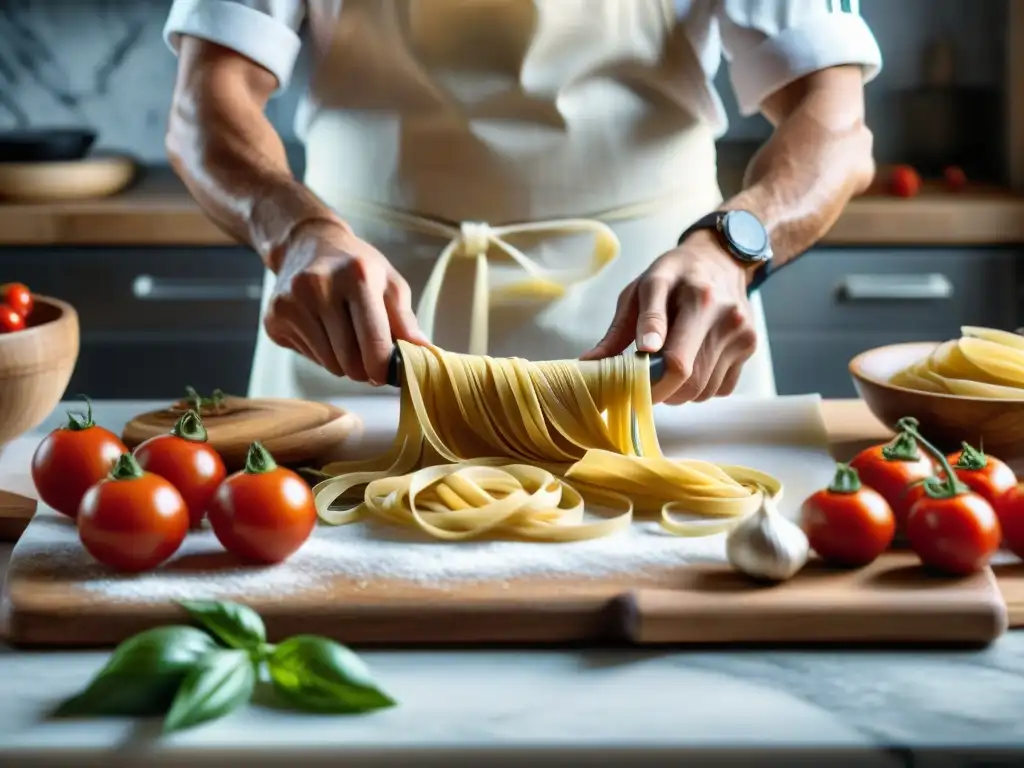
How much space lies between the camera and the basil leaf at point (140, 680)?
0.92m

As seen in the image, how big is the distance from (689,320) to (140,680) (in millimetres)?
718

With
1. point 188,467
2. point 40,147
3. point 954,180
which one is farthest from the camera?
point 954,180

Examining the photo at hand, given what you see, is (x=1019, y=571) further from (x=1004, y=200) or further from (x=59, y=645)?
(x=1004, y=200)

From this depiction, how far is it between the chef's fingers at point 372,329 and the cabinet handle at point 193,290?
1535 mm

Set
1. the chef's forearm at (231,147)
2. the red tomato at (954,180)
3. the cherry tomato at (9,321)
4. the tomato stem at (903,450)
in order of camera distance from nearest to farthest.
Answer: the tomato stem at (903,450), the cherry tomato at (9,321), the chef's forearm at (231,147), the red tomato at (954,180)

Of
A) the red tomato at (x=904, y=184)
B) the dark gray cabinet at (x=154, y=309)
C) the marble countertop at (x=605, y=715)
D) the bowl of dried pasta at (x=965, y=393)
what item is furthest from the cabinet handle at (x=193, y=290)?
the marble countertop at (x=605, y=715)

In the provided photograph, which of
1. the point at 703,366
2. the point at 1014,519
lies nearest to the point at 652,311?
the point at 703,366

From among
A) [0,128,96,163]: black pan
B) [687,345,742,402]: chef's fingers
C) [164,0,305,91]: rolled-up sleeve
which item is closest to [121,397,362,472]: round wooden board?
[687,345,742,402]: chef's fingers

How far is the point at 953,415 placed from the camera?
140 cm

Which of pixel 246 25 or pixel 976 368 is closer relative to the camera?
pixel 976 368

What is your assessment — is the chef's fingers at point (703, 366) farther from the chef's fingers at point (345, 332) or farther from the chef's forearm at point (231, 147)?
the chef's forearm at point (231, 147)

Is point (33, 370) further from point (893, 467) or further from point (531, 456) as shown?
point (893, 467)

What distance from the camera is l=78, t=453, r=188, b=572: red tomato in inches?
43.8

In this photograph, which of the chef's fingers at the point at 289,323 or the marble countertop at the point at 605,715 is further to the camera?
the chef's fingers at the point at 289,323
